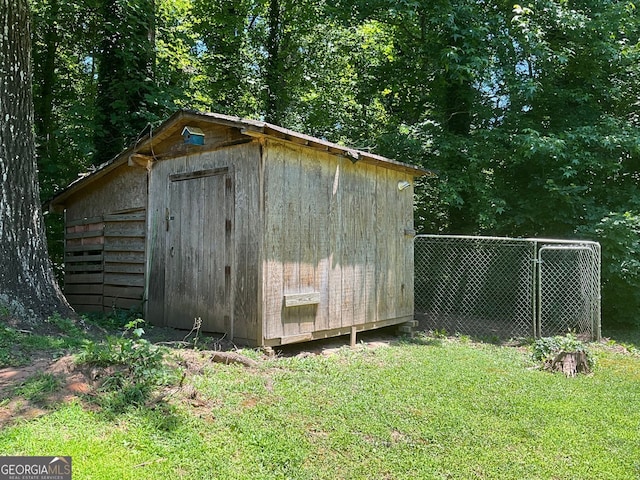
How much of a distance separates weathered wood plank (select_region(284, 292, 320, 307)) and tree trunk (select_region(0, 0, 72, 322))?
235cm

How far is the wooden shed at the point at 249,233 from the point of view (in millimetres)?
5156

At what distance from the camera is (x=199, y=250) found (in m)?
5.65

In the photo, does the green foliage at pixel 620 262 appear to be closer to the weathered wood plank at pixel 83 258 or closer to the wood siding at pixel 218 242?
the wood siding at pixel 218 242

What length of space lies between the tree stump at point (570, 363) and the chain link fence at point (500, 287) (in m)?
2.01

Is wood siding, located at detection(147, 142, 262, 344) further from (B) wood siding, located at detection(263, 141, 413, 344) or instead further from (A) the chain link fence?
(A) the chain link fence

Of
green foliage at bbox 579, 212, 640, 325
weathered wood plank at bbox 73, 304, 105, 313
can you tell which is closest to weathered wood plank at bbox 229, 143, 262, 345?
weathered wood plank at bbox 73, 304, 105, 313

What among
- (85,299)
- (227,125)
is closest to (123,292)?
(85,299)

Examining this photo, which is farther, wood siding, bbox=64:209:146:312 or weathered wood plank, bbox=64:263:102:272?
weathered wood plank, bbox=64:263:102:272

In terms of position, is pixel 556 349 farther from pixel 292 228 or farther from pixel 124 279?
pixel 124 279

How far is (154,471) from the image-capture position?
2.55 meters

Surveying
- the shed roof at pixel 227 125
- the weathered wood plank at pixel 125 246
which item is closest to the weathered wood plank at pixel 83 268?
the weathered wood plank at pixel 125 246

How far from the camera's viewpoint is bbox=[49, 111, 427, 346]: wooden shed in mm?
5156

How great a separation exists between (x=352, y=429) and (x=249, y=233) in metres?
2.49

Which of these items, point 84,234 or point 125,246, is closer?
point 125,246
